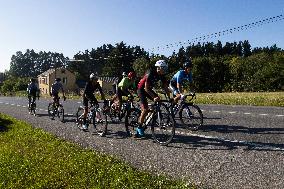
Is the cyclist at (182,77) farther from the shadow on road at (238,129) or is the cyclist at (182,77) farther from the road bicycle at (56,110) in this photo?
the road bicycle at (56,110)

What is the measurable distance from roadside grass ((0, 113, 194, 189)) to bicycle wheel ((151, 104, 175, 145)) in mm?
1764

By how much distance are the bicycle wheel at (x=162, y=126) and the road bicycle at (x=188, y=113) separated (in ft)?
6.92

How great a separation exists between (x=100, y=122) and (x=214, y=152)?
4855 mm

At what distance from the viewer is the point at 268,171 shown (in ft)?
21.5

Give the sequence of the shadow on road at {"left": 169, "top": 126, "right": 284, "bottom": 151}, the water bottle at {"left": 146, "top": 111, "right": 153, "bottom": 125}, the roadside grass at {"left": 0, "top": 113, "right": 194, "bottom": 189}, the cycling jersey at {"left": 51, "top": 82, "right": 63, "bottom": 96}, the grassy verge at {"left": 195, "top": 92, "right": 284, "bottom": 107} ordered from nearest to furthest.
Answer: the roadside grass at {"left": 0, "top": 113, "right": 194, "bottom": 189} < the shadow on road at {"left": 169, "top": 126, "right": 284, "bottom": 151} < the water bottle at {"left": 146, "top": 111, "right": 153, "bottom": 125} < the cycling jersey at {"left": 51, "top": 82, "right": 63, "bottom": 96} < the grassy verge at {"left": 195, "top": 92, "right": 284, "bottom": 107}

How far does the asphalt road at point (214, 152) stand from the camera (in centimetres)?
635

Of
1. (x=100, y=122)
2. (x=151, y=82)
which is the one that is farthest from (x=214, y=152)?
(x=100, y=122)

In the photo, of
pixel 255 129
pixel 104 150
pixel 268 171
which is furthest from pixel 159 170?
pixel 255 129

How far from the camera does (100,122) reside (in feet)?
39.4

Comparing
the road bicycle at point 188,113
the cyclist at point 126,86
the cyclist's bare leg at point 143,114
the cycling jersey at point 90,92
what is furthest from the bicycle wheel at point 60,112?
the cyclist's bare leg at point 143,114

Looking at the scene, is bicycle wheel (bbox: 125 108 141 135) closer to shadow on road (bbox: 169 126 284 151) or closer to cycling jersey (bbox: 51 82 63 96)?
shadow on road (bbox: 169 126 284 151)

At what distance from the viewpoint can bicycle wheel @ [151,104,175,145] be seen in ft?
30.7

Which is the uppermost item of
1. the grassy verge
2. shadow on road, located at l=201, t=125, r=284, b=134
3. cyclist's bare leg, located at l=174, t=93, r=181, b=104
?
cyclist's bare leg, located at l=174, t=93, r=181, b=104

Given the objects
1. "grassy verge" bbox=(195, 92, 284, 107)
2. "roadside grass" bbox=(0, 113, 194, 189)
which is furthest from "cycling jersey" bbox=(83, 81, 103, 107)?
"grassy verge" bbox=(195, 92, 284, 107)
